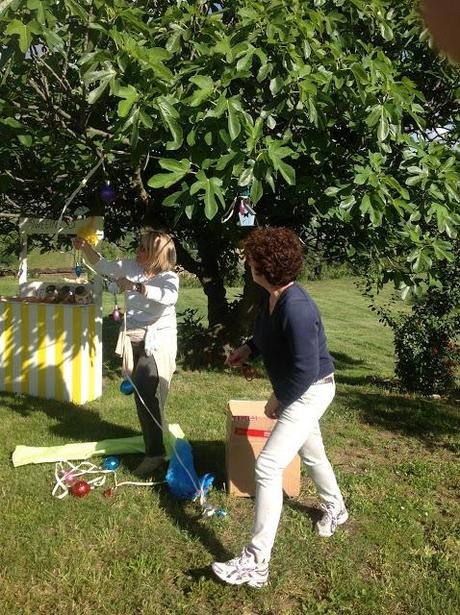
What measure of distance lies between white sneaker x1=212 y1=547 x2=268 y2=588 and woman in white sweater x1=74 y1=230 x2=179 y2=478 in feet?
4.55

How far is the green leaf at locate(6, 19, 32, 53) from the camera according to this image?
3141 mm

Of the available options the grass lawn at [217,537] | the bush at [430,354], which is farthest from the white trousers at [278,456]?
the bush at [430,354]

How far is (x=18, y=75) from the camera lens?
174 inches

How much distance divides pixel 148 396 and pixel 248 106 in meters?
2.23

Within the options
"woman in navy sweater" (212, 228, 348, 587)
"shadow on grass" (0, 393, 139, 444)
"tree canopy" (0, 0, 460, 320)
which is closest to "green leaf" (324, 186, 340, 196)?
"tree canopy" (0, 0, 460, 320)

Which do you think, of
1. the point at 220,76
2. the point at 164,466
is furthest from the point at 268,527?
the point at 220,76

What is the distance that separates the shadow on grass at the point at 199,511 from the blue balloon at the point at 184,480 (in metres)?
0.05

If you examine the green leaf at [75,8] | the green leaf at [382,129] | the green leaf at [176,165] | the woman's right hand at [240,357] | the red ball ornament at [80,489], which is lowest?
the red ball ornament at [80,489]

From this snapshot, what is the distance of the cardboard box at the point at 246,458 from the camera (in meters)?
3.88

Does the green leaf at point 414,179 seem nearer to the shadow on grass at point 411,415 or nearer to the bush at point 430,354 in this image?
the shadow on grass at point 411,415

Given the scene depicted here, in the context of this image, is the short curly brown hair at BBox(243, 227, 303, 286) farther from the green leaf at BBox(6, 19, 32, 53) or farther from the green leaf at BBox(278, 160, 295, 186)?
the green leaf at BBox(6, 19, 32, 53)

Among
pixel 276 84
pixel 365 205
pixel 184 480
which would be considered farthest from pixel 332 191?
pixel 184 480

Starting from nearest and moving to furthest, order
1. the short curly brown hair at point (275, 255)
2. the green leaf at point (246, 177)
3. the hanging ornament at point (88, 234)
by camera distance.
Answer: the short curly brown hair at point (275, 255)
the green leaf at point (246, 177)
the hanging ornament at point (88, 234)

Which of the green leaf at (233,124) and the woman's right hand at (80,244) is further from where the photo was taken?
the woman's right hand at (80,244)
